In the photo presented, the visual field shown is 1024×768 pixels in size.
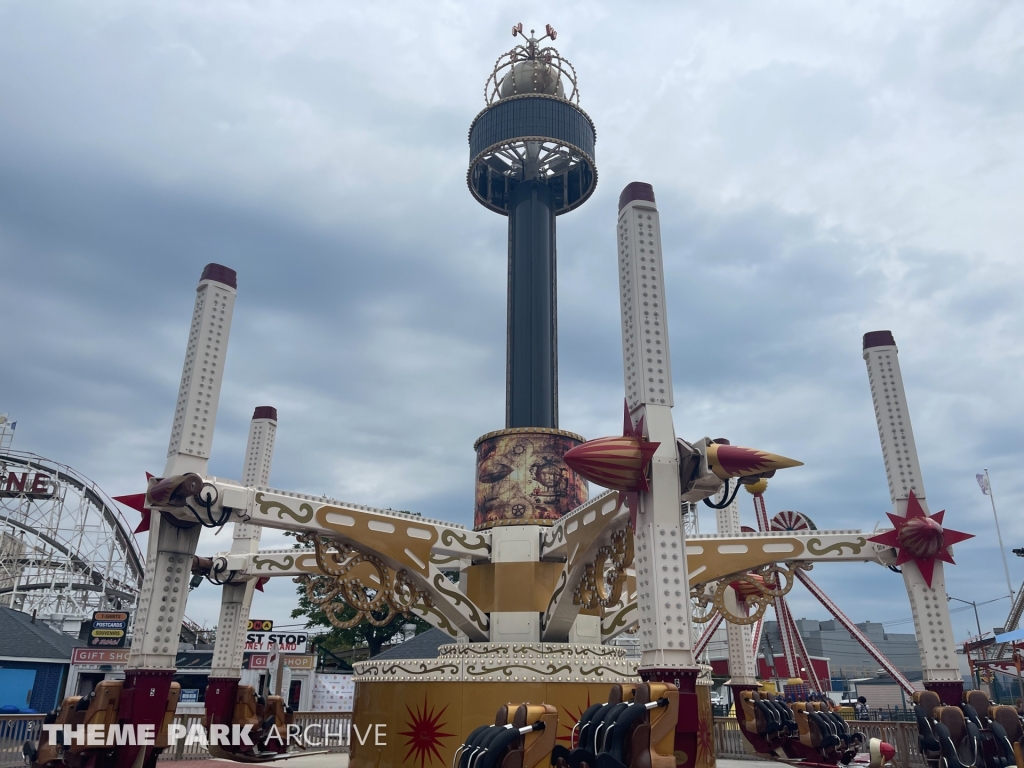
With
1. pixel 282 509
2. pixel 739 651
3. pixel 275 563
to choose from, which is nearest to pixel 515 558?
pixel 282 509

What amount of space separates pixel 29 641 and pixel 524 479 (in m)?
27.0

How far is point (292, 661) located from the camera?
37.4m

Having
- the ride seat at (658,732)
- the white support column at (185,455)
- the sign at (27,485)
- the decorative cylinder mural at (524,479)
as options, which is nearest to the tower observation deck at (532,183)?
the decorative cylinder mural at (524,479)

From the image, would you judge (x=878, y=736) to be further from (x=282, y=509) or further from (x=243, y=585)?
(x=243, y=585)

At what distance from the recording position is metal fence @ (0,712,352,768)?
17688 mm

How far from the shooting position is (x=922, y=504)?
17562 millimetres

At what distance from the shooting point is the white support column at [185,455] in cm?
1416

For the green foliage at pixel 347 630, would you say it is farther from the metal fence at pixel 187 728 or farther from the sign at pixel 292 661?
the metal fence at pixel 187 728

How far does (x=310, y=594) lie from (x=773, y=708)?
13.4 m

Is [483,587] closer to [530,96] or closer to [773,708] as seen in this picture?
[773,708]

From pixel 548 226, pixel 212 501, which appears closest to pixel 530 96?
pixel 548 226

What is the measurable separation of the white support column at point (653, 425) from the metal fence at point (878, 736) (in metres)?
10.7

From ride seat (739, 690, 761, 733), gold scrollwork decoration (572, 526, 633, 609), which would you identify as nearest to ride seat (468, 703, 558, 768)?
gold scrollwork decoration (572, 526, 633, 609)

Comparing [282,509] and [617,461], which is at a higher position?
[282,509]
